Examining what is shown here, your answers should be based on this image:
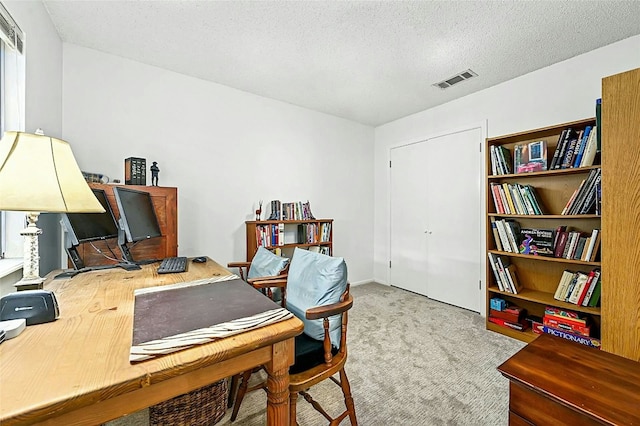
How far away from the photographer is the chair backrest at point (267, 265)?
72.6 inches

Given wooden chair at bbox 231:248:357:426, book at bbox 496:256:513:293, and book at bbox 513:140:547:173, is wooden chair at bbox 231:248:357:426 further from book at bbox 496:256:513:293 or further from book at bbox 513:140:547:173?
book at bbox 513:140:547:173

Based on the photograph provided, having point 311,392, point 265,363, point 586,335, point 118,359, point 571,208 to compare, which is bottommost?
point 311,392

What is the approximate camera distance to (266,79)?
2912mm

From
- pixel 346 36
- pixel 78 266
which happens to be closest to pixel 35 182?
pixel 78 266

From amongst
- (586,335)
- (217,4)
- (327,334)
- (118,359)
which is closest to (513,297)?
(586,335)

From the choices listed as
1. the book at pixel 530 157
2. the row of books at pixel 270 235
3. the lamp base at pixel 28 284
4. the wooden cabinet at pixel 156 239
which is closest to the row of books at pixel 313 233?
the row of books at pixel 270 235

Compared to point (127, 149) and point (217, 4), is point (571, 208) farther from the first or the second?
point (127, 149)

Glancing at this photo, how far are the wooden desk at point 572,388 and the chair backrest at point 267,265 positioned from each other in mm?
1270

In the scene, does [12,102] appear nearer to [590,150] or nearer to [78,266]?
[78,266]

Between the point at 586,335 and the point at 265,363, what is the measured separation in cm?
264

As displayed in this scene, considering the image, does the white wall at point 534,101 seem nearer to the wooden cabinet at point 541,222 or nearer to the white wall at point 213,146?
the wooden cabinet at point 541,222

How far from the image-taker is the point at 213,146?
9.85 feet

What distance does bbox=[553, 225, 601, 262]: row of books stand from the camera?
2.14 m

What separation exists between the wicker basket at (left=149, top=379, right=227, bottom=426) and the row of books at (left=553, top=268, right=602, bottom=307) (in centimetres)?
274
